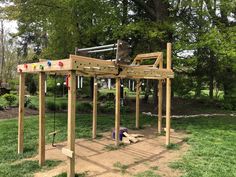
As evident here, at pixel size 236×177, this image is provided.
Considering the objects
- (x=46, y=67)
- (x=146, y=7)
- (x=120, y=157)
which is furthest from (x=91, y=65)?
(x=146, y=7)

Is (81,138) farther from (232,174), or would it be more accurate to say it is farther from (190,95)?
(190,95)

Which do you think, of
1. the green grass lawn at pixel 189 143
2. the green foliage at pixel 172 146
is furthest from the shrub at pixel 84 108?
the green foliage at pixel 172 146

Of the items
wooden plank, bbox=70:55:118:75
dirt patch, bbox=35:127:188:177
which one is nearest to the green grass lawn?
dirt patch, bbox=35:127:188:177

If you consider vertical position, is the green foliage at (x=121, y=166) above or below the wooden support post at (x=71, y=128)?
below

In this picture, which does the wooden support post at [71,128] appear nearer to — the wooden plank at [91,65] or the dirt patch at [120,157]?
the wooden plank at [91,65]

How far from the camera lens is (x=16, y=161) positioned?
18.3ft

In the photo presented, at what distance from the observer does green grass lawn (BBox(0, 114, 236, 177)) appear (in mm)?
5098

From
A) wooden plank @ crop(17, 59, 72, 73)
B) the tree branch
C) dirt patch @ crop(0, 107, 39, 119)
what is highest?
the tree branch

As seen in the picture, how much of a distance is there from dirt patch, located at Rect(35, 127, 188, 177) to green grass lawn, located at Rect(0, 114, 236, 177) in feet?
0.94

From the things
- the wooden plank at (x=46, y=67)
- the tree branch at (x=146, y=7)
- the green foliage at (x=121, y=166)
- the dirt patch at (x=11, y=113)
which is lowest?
the green foliage at (x=121, y=166)

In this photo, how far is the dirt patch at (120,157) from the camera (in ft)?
16.4

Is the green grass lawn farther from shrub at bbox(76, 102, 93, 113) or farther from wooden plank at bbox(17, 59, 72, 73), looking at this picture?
shrub at bbox(76, 102, 93, 113)

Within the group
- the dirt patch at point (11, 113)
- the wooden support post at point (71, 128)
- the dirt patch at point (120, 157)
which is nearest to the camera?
the wooden support post at point (71, 128)

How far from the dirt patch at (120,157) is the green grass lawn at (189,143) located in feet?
0.94
